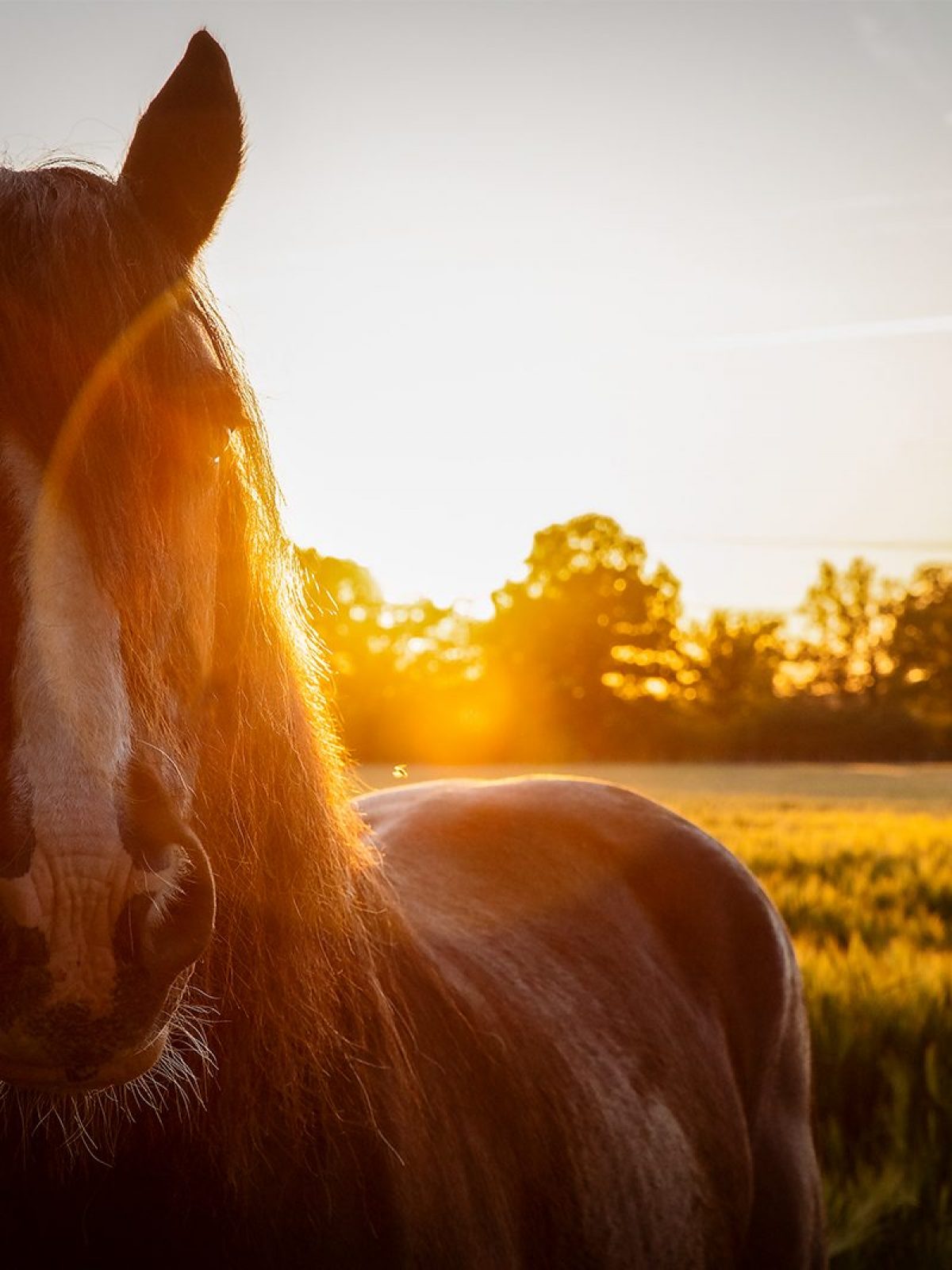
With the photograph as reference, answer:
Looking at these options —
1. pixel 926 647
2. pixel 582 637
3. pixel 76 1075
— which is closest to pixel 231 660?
A: pixel 76 1075

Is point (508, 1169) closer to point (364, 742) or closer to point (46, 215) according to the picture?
point (46, 215)

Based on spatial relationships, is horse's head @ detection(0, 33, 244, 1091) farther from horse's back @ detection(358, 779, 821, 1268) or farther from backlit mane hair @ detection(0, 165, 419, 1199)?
horse's back @ detection(358, 779, 821, 1268)

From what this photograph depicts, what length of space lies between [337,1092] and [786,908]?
6.12 m

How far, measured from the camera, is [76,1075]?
1148 mm

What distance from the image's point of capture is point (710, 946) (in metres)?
3.14

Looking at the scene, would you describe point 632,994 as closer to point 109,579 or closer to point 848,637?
point 109,579

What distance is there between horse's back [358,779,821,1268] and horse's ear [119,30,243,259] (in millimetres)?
1404

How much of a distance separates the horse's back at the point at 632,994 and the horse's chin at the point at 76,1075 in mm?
1000

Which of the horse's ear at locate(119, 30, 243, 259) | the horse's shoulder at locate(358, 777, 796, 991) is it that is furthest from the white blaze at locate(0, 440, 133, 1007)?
the horse's shoulder at locate(358, 777, 796, 991)

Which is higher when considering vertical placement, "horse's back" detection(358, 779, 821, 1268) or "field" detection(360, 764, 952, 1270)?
"horse's back" detection(358, 779, 821, 1268)


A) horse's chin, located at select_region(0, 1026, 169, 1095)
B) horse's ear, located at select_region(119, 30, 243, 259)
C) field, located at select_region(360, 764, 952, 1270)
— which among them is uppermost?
horse's ear, located at select_region(119, 30, 243, 259)

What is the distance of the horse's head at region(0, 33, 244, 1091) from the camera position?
3.69 feet

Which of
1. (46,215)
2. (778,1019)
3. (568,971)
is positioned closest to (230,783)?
(46,215)

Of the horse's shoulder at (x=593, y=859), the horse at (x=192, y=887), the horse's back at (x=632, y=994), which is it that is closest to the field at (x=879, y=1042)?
the horse's shoulder at (x=593, y=859)
